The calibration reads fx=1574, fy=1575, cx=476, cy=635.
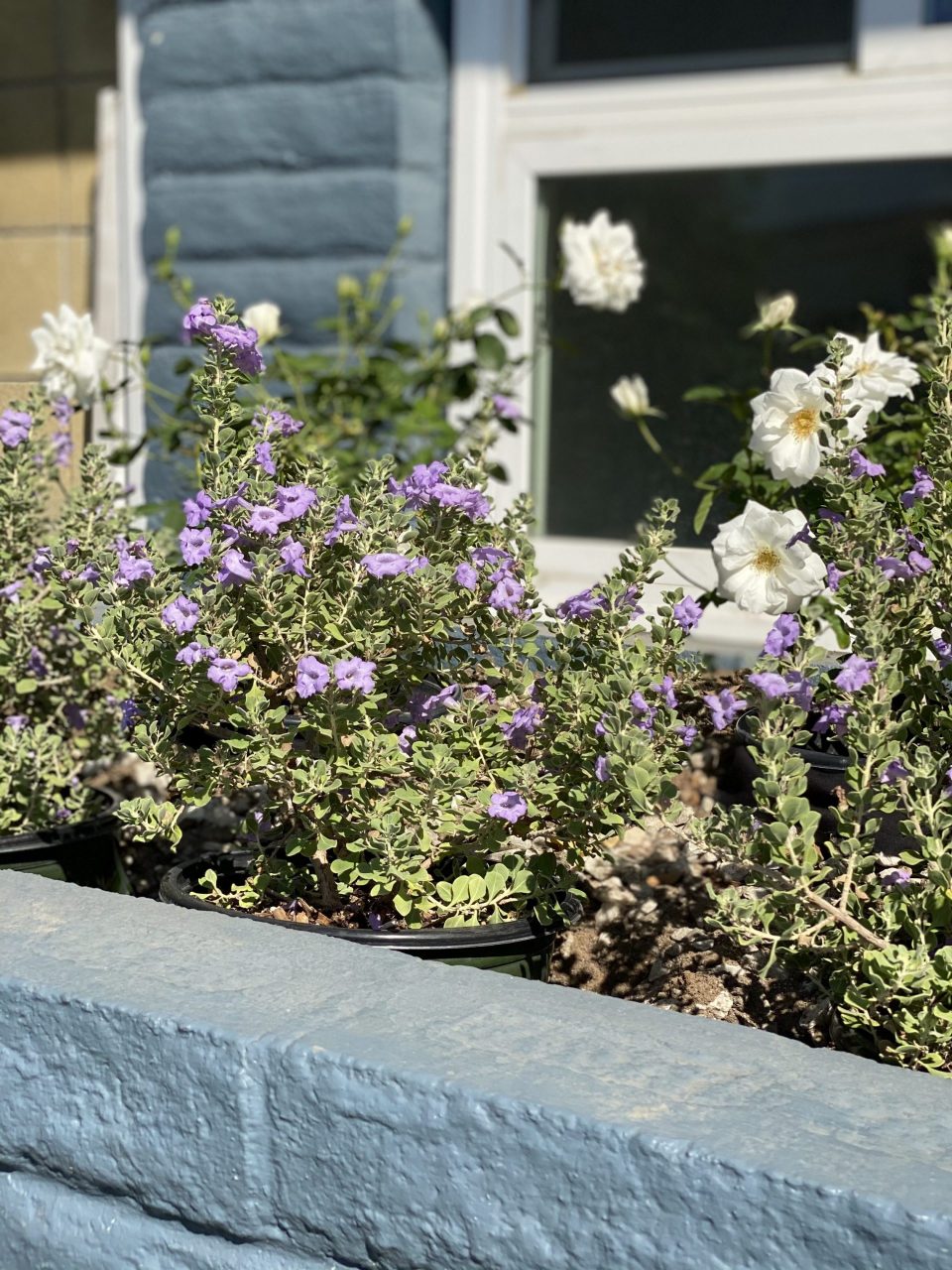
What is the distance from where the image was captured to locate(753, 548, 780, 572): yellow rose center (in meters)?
1.54

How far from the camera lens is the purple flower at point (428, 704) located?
1667 mm

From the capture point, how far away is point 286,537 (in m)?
1.63

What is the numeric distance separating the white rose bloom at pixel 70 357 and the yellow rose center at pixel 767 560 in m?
1.16

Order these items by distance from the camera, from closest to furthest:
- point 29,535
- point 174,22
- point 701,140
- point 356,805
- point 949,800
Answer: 1. point 949,800
2. point 356,805
3. point 29,535
4. point 701,140
5. point 174,22

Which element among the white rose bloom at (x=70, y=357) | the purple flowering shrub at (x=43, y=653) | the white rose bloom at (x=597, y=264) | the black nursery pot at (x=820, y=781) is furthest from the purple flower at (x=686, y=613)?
the white rose bloom at (x=597, y=264)

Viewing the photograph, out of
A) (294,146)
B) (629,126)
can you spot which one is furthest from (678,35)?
(294,146)

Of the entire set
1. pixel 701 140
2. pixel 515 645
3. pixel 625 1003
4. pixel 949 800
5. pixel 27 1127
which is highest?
pixel 701 140

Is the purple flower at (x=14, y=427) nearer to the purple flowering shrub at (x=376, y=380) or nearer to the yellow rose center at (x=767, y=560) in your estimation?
the purple flowering shrub at (x=376, y=380)

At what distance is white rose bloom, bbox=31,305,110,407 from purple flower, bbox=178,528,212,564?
0.78 meters

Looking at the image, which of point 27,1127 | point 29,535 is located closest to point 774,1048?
point 27,1127

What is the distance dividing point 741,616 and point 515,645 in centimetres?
164

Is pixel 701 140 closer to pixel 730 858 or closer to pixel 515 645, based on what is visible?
pixel 515 645

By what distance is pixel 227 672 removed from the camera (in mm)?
1550

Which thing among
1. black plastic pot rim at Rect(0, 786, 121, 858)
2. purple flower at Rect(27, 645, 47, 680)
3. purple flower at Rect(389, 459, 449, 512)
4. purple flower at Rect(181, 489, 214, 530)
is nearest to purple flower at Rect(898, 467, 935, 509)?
purple flower at Rect(389, 459, 449, 512)
